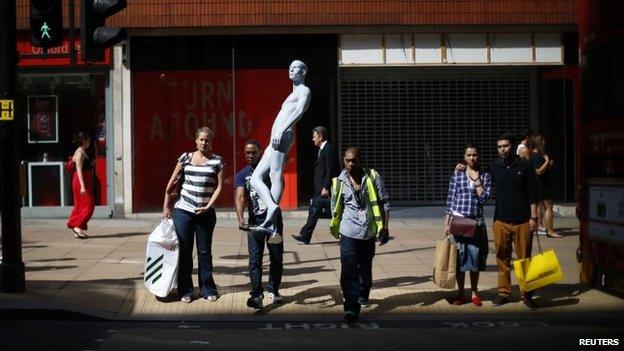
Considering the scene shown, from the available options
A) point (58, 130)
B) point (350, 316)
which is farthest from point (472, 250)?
point (58, 130)

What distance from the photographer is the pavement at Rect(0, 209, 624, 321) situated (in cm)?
Answer: 925

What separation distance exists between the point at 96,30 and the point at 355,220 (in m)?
3.38

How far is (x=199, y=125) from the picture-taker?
58.9 feet

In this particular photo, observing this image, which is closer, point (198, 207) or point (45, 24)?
point (45, 24)

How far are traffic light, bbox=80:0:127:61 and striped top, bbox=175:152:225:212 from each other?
145 cm

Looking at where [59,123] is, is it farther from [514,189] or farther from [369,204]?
[514,189]

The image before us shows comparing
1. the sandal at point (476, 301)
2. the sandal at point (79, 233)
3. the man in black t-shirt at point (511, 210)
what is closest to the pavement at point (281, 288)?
the sandal at point (476, 301)

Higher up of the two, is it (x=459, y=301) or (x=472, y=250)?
(x=472, y=250)

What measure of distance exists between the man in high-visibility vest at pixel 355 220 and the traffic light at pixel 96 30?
9.10ft

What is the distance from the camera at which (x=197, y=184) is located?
9.56 meters

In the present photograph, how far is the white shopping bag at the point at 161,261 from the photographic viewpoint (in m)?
9.59

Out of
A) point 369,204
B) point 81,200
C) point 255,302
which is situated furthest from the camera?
point 81,200

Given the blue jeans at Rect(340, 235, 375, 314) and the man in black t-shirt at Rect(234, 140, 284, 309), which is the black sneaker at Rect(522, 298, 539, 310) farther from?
the man in black t-shirt at Rect(234, 140, 284, 309)

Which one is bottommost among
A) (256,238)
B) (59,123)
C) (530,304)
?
(530,304)
